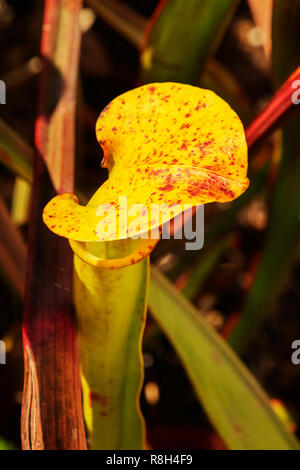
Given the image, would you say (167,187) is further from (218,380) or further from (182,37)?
(182,37)

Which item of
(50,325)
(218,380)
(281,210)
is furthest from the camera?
(281,210)

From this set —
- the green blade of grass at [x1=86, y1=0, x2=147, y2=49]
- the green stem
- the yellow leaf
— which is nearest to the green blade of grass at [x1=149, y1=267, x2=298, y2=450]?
the green stem

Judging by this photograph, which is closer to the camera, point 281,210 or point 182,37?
point 182,37

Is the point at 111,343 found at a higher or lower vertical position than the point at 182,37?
lower

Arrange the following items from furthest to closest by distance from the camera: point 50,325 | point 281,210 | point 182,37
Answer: point 281,210, point 182,37, point 50,325

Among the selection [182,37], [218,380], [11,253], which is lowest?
[218,380]

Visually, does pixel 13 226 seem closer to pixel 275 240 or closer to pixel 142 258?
pixel 142 258

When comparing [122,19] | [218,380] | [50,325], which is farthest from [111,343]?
[122,19]
